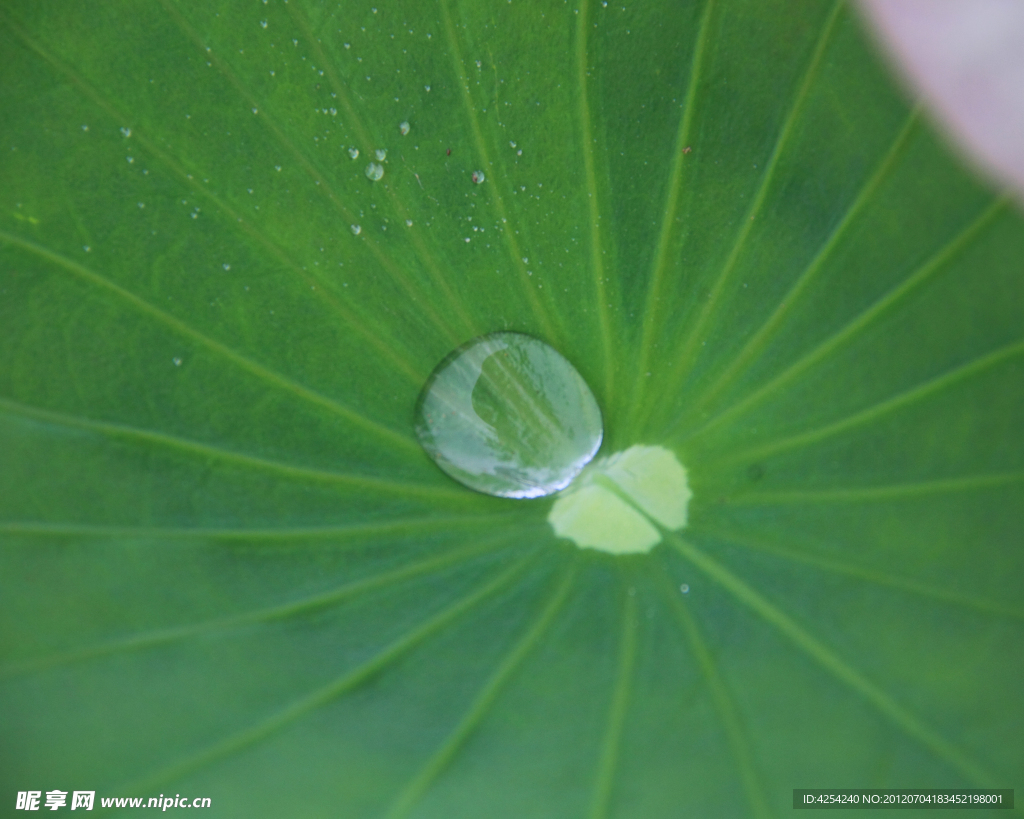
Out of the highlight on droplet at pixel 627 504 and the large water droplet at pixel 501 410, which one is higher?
the large water droplet at pixel 501 410

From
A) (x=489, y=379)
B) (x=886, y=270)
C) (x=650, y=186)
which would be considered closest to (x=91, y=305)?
(x=489, y=379)

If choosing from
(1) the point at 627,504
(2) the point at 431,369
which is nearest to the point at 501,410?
(2) the point at 431,369

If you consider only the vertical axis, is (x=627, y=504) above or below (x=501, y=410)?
below

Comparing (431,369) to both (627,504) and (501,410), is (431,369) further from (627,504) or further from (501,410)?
(627,504)

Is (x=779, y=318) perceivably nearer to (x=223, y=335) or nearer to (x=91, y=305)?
(x=223, y=335)

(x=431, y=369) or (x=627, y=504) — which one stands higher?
(x=431, y=369)

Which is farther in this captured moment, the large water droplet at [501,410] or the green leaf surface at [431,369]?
the large water droplet at [501,410]
